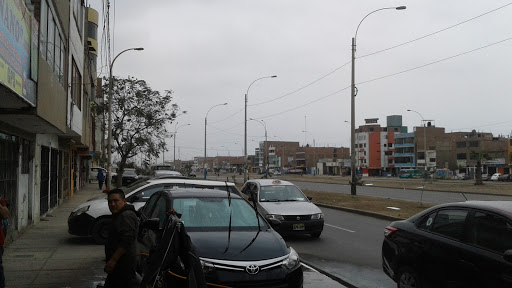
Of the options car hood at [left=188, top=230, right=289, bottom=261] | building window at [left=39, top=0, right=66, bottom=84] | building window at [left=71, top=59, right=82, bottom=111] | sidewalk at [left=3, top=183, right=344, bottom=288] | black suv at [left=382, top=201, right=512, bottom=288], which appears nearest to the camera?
black suv at [left=382, top=201, right=512, bottom=288]

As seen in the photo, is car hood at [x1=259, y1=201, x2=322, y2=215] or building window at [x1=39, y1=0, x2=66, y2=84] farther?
car hood at [x1=259, y1=201, x2=322, y2=215]

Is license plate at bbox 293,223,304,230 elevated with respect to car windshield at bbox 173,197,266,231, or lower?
lower

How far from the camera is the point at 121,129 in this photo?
35375 mm

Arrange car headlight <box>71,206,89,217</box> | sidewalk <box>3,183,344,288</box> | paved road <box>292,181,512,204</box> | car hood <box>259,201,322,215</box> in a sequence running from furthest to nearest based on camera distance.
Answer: paved road <box>292,181,512,204</box> → car hood <box>259,201,322,215</box> → car headlight <box>71,206,89,217</box> → sidewalk <box>3,183,344,288</box>

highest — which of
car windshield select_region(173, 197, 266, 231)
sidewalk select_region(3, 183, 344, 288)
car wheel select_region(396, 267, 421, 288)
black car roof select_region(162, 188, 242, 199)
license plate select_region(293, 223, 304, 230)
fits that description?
black car roof select_region(162, 188, 242, 199)

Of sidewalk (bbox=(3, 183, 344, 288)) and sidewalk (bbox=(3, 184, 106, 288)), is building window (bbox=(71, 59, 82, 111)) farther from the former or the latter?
sidewalk (bbox=(3, 183, 344, 288))

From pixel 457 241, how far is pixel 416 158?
370 ft

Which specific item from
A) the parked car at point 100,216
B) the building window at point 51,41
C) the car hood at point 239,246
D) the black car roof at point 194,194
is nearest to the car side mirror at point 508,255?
the car hood at point 239,246

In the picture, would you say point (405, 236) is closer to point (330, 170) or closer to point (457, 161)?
point (457, 161)

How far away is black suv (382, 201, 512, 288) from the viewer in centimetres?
495

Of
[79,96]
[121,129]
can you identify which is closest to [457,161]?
[121,129]

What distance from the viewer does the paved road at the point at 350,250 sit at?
801 cm

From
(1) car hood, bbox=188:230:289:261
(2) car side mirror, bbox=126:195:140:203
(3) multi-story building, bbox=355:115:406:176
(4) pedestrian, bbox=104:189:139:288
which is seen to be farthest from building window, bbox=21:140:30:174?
(3) multi-story building, bbox=355:115:406:176

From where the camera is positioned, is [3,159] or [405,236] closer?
[405,236]
